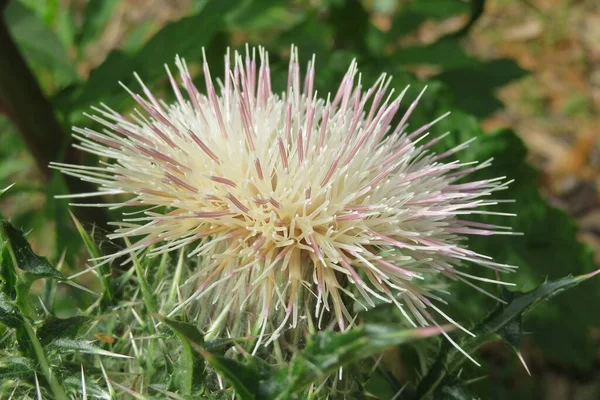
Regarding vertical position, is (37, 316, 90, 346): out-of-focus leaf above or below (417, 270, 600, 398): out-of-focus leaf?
above

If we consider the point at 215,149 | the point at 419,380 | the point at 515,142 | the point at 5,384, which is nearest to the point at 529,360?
the point at 515,142

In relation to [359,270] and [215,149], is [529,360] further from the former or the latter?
[215,149]

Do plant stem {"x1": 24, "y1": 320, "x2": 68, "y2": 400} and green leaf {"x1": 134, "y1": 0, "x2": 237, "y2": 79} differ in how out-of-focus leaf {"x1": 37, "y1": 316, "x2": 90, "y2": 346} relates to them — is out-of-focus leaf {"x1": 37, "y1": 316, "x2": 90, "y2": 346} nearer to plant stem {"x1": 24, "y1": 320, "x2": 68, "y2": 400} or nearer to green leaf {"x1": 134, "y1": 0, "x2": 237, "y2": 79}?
plant stem {"x1": 24, "y1": 320, "x2": 68, "y2": 400}

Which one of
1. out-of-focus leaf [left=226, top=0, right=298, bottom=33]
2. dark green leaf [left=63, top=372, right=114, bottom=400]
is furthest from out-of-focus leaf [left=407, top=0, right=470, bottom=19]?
dark green leaf [left=63, top=372, right=114, bottom=400]

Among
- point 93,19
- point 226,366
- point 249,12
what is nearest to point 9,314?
point 226,366

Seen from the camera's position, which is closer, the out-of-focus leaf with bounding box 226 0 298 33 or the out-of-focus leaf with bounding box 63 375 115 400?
the out-of-focus leaf with bounding box 63 375 115 400

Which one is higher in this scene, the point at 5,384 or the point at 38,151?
the point at 38,151
